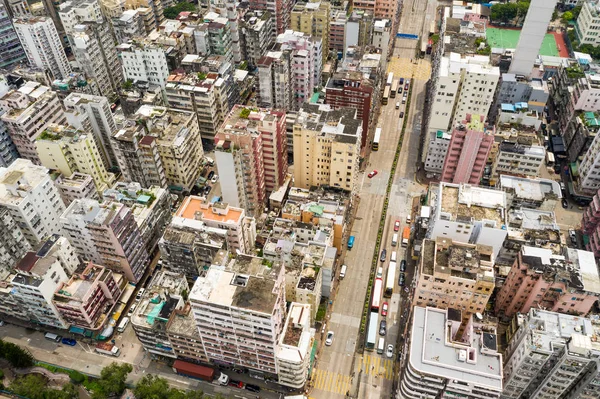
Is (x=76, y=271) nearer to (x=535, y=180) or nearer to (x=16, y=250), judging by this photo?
(x=16, y=250)

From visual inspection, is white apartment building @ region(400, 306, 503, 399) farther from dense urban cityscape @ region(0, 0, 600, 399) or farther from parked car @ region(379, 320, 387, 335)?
parked car @ region(379, 320, 387, 335)

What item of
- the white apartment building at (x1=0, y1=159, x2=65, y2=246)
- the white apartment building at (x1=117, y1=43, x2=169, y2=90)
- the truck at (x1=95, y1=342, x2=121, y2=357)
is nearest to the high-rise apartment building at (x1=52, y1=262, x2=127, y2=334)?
the truck at (x1=95, y1=342, x2=121, y2=357)

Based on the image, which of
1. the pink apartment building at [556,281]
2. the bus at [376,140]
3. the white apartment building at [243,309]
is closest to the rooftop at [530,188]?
the pink apartment building at [556,281]

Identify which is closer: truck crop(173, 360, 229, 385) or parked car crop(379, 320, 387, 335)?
truck crop(173, 360, 229, 385)

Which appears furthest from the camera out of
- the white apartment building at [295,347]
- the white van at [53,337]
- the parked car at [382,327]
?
the parked car at [382,327]

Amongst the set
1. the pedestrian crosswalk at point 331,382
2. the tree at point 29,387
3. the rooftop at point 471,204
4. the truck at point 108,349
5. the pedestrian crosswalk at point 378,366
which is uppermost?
the rooftop at point 471,204

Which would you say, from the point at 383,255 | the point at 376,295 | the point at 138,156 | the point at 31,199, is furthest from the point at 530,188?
the point at 31,199

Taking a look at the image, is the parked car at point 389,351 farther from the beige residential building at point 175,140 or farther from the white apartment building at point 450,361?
the beige residential building at point 175,140
